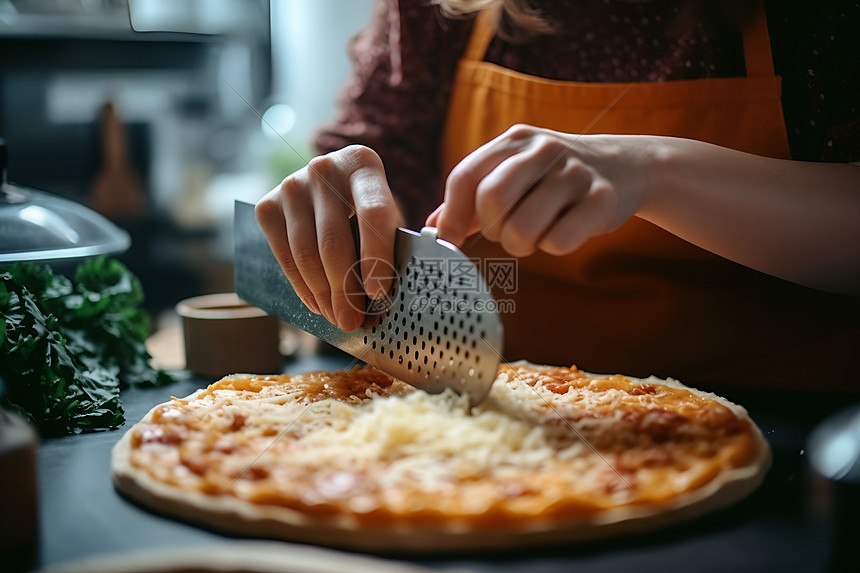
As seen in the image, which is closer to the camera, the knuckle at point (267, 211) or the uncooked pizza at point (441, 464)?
the uncooked pizza at point (441, 464)

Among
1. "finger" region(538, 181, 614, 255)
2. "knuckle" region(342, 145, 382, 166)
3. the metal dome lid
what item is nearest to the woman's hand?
"finger" region(538, 181, 614, 255)

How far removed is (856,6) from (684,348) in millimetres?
647

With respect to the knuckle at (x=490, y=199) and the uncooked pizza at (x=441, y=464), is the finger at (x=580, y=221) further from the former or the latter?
the uncooked pizza at (x=441, y=464)

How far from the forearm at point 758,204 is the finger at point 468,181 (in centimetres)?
24

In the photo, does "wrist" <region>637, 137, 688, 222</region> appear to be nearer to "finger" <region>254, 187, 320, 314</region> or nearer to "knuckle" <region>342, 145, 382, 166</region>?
"knuckle" <region>342, 145, 382, 166</region>

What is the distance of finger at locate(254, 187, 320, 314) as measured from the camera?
4.01ft

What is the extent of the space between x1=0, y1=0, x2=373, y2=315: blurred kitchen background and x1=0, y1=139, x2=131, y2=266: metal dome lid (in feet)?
2.79

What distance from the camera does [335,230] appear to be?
3.68 ft

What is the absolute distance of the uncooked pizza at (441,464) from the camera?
2.58 feet

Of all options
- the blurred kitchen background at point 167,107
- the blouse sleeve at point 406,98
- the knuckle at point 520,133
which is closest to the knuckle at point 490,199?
the knuckle at point 520,133

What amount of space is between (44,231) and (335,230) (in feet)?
1.85

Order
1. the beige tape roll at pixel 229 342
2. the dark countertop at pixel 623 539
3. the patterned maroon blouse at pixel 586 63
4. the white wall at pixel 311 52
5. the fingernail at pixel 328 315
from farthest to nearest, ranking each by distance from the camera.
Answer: the white wall at pixel 311 52
the beige tape roll at pixel 229 342
the patterned maroon blouse at pixel 586 63
the fingernail at pixel 328 315
the dark countertop at pixel 623 539

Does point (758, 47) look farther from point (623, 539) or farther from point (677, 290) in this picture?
point (623, 539)

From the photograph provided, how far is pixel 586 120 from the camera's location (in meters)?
1.50
